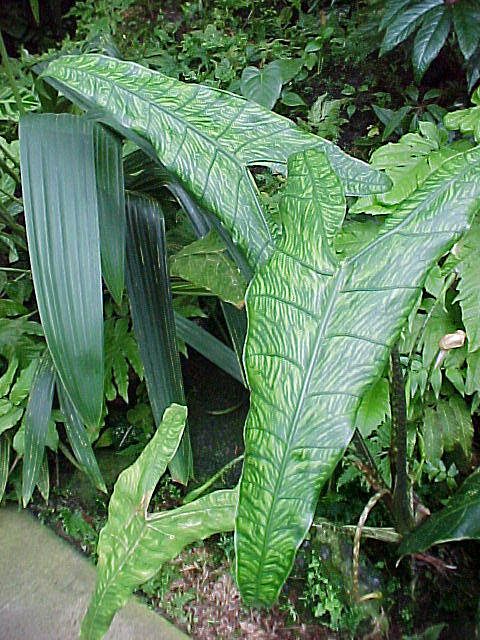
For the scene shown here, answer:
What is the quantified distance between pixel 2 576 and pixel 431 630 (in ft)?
2.75

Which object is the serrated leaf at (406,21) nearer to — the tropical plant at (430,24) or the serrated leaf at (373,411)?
the tropical plant at (430,24)

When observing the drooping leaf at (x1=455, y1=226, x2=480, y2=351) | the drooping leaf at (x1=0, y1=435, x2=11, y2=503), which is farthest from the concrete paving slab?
the drooping leaf at (x1=455, y1=226, x2=480, y2=351)

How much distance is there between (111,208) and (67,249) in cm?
12

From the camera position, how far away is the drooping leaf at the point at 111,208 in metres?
0.90

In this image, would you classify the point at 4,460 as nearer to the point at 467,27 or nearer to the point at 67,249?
the point at 67,249

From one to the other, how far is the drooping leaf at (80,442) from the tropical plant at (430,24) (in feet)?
3.13

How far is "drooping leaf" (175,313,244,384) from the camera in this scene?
120 cm

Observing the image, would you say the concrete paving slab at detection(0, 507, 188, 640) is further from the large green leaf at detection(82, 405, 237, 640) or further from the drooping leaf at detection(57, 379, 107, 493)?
the large green leaf at detection(82, 405, 237, 640)

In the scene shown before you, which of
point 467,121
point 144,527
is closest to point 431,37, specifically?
point 467,121

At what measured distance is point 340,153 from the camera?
683 mm

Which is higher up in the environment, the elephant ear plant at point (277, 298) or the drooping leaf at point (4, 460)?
the elephant ear plant at point (277, 298)

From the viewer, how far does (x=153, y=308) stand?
0.99 metres

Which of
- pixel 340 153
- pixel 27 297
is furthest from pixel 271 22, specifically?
pixel 340 153

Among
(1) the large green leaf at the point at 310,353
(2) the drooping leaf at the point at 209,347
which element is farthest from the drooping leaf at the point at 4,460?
(1) the large green leaf at the point at 310,353
